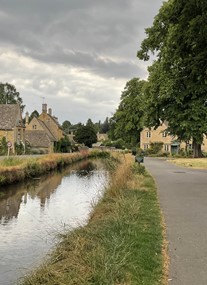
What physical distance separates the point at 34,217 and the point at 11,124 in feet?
148

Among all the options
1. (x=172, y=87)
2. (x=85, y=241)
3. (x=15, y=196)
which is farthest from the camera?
(x=172, y=87)

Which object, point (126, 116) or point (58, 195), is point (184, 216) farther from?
point (126, 116)

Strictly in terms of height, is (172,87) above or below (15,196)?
above

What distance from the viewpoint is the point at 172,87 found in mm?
41781

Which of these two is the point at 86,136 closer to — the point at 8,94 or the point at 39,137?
the point at 8,94

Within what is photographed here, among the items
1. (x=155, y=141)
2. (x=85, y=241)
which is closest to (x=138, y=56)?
(x=85, y=241)

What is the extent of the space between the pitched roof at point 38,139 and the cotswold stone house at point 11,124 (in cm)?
1318

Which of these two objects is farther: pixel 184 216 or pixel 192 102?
pixel 192 102

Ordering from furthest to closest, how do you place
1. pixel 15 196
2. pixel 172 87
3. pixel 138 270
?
pixel 172 87
pixel 15 196
pixel 138 270

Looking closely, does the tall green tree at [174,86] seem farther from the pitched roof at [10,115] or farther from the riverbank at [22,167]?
the pitched roof at [10,115]

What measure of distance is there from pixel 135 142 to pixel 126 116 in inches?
411

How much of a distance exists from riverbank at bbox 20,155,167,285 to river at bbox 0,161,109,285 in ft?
4.03

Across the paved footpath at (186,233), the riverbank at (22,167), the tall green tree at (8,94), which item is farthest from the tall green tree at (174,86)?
the tall green tree at (8,94)

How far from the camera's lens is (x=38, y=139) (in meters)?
77.0
